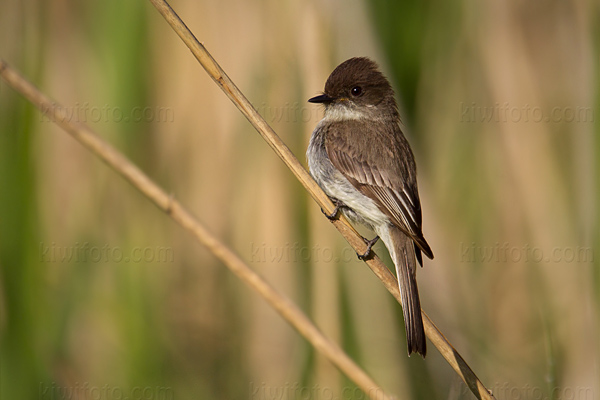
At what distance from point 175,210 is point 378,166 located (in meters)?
1.52

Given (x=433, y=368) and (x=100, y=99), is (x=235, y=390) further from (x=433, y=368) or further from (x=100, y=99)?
(x=100, y=99)

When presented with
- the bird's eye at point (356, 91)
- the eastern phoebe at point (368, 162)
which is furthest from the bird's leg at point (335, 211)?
the bird's eye at point (356, 91)

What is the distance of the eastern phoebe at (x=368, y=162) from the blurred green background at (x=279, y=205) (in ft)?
0.51

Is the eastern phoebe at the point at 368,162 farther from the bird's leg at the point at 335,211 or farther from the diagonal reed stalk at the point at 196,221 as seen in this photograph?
the diagonal reed stalk at the point at 196,221

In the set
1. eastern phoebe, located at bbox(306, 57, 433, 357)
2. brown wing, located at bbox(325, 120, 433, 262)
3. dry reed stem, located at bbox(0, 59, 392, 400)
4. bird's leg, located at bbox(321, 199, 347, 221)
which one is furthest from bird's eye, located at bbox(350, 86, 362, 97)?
dry reed stem, located at bbox(0, 59, 392, 400)

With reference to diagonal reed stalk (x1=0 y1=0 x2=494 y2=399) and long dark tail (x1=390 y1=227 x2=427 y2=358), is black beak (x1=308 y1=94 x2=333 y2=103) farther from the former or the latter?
diagonal reed stalk (x1=0 y1=0 x2=494 y2=399)

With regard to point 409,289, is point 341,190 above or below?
above

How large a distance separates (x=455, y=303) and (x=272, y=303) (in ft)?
5.15

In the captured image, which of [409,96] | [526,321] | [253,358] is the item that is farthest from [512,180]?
[253,358]

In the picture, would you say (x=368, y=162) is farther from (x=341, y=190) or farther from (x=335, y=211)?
(x=335, y=211)

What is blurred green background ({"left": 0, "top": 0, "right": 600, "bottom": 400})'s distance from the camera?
99.1 inches

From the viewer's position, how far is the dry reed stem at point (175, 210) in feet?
5.40

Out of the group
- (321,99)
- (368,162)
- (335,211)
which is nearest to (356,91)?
(321,99)

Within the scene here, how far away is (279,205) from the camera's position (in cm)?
365
